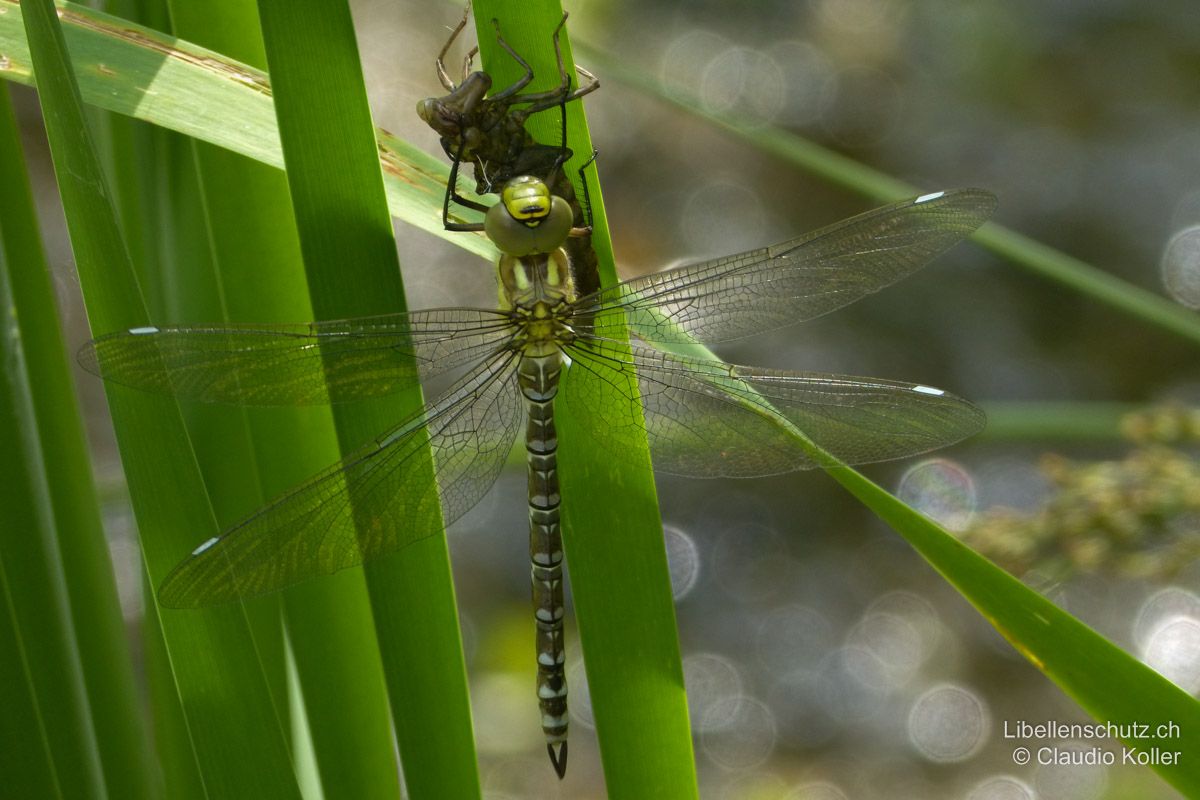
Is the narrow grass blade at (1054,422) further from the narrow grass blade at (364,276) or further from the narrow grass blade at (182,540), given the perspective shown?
the narrow grass blade at (182,540)

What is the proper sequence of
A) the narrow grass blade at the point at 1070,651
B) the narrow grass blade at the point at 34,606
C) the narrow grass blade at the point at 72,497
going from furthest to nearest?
the narrow grass blade at the point at 72,497 → the narrow grass blade at the point at 34,606 → the narrow grass blade at the point at 1070,651

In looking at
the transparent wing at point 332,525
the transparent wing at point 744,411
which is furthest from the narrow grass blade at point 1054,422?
the transparent wing at point 332,525

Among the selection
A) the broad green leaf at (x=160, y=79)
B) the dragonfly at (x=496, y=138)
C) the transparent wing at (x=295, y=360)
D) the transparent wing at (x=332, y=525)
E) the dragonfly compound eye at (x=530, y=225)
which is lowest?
the transparent wing at (x=332, y=525)

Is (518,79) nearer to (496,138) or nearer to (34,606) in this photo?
(496,138)

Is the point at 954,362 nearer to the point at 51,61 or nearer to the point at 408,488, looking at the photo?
the point at 408,488

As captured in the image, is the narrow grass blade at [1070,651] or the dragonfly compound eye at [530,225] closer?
the narrow grass blade at [1070,651]

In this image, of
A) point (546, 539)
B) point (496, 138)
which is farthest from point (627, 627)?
point (496, 138)

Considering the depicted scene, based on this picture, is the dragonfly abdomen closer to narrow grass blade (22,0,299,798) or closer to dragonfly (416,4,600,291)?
dragonfly (416,4,600,291)
